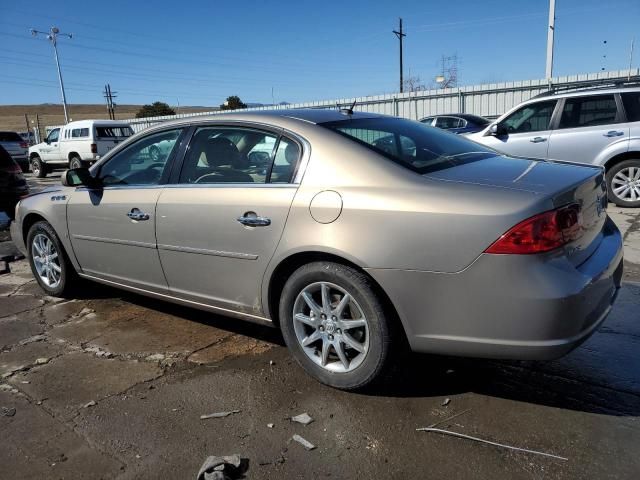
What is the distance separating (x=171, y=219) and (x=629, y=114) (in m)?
7.09

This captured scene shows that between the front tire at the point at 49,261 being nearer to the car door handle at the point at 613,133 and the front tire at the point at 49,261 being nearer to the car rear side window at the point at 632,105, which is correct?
the car door handle at the point at 613,133

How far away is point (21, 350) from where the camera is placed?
147 inches

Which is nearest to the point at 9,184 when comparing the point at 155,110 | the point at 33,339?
the point at 33,339

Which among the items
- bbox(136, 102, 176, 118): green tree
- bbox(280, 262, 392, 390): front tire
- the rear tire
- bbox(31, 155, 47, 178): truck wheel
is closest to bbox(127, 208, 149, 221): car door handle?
bbox(280, 262, 392, 390): front tire

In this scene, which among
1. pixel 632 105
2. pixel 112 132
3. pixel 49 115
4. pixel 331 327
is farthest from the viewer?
pixel 49 115

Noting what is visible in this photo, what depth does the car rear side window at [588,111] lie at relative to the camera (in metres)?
7.68

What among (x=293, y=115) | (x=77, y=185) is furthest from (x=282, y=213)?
(x=77, y=185)

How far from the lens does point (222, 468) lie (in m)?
2.24

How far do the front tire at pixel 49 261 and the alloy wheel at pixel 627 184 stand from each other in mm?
7509

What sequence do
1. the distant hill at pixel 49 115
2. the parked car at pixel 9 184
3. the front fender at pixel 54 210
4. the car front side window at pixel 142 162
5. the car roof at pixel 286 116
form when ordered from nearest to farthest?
1. the car roof at pixel 286 116
2. the car front side window at pixel 142 162
3. the front fender at pixel 54 210
4. the parked car at pixel 9 184
5. the distant hill at pixel 49 115

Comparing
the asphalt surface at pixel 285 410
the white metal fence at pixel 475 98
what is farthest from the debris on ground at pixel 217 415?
the white metal fence at pixel 475 98

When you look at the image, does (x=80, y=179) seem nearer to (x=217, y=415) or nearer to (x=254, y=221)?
(x=254, y=221)

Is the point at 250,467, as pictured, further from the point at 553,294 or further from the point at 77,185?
the point at 77,185

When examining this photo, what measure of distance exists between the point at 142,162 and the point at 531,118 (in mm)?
6530
